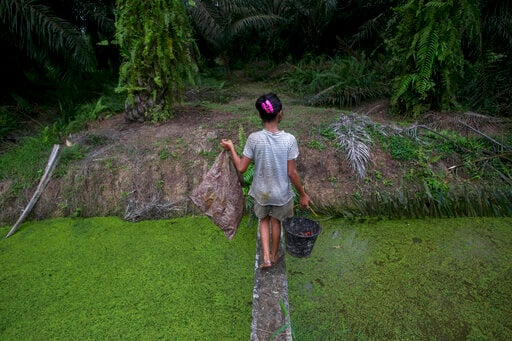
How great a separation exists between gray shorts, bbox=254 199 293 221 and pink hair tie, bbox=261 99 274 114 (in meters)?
0.70

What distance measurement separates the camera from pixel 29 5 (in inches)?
184

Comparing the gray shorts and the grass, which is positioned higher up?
the gray shorts

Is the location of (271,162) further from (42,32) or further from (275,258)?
(42,32)

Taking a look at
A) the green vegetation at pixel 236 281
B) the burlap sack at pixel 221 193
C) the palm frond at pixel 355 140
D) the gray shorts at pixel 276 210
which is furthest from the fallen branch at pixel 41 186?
the palm frond at pixel 355 140

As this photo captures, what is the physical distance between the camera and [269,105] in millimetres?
1988

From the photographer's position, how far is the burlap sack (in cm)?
240

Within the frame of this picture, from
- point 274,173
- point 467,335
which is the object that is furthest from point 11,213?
point 467,335

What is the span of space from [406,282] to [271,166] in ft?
4.65

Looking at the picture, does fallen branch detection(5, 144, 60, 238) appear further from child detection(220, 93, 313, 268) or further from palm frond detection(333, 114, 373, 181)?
palm frond detection(333, 114, 373, 181)

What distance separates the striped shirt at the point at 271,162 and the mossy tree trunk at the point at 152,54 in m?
2.53

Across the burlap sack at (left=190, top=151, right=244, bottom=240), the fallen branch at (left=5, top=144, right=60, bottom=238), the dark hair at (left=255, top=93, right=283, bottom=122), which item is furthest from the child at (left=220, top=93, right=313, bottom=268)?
the fallen branch at (left=5, top=144, right=60, bottom=238)

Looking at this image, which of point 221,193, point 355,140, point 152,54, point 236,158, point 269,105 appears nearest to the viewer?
point 269,105

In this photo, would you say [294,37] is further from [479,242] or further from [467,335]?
[467,335]

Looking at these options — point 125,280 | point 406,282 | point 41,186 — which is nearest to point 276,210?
point 406,282
